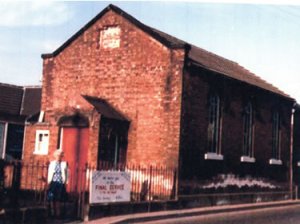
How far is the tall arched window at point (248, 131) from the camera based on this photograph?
21.3 meters

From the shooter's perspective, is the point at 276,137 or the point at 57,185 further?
the point at 276,137

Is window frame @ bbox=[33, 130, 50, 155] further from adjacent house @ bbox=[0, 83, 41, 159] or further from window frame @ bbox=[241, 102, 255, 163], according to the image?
window frame @ bbox=[241, 102, 255, 163]

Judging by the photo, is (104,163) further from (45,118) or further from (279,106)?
(279,106)

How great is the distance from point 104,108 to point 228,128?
5726 mm

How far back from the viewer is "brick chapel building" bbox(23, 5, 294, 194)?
1684 centimetres

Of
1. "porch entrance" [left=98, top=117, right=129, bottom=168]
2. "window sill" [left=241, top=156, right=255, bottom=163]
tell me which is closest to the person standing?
"porch entrance" [left=98, top=117, right=129, bottom=168]

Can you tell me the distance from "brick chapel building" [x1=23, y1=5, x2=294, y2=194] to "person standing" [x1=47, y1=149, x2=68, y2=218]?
14.2 feet

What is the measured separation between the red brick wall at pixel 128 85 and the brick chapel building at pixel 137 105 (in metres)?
0.04

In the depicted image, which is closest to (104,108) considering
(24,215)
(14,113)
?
(24,215)

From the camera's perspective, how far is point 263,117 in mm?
22719

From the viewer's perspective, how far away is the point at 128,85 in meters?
18.2

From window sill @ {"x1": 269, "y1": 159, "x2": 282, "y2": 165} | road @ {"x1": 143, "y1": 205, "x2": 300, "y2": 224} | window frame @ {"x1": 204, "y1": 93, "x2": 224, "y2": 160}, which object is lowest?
road @ {"x1": 143, "y1": 205, "x2": 300, "y2": 224}

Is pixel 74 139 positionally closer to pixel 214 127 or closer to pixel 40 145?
pixel 40 145

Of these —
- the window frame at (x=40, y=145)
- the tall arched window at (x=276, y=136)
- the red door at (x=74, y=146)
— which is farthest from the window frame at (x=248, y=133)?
the window frame at (x=40, y=145)
